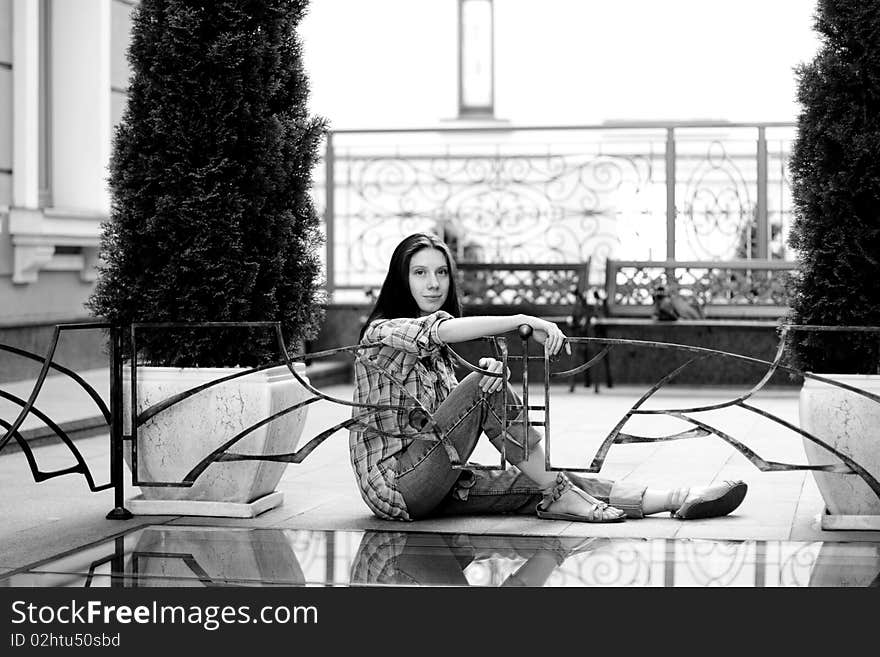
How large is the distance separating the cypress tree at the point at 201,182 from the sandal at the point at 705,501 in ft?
5.06

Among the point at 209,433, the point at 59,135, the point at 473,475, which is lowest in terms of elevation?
the point at 473,475

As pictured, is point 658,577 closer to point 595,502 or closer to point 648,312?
point 595,502

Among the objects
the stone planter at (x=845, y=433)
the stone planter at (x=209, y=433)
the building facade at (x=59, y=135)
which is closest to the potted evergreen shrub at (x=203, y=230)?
the stone planter at (x=209, y=433)

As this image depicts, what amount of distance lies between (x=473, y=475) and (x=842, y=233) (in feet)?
4.95

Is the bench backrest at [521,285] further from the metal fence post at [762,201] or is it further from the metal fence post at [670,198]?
the metal fence post at [762,201]

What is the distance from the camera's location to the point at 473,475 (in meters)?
4.68

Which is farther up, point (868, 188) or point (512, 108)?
point (512, 108)

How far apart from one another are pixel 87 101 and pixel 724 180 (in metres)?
4.99

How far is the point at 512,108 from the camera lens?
16375 millimetres

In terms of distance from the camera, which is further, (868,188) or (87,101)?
(87,101)

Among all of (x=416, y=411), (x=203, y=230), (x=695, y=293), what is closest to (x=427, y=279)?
(x=416, y=411)

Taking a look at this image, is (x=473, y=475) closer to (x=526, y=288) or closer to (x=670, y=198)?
(x=526, y=288)
